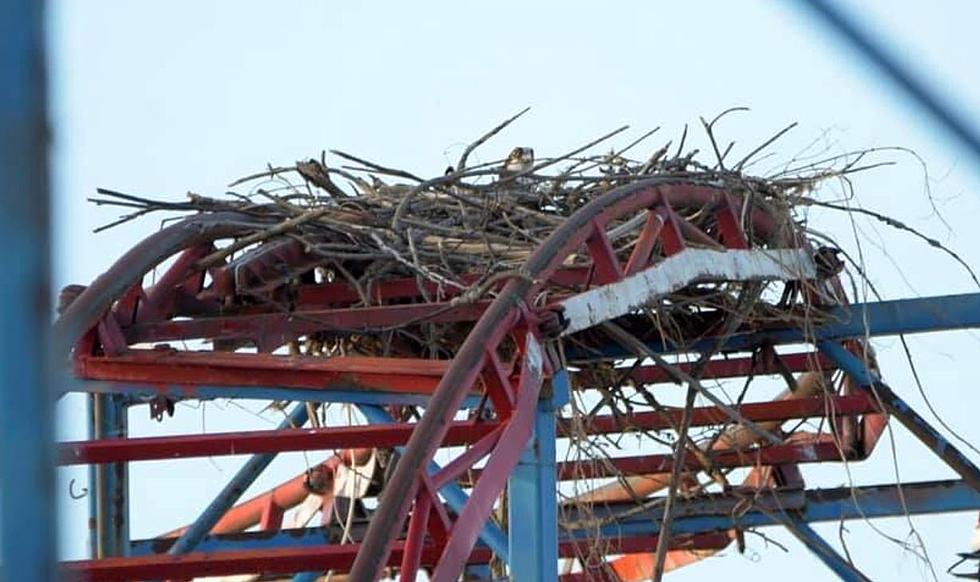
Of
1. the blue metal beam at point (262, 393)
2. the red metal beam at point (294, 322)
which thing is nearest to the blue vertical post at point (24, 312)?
the blue metal beam at point (262, 393)

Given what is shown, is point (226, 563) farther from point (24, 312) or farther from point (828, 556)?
point (24, 312)

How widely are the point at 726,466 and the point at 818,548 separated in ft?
2.20

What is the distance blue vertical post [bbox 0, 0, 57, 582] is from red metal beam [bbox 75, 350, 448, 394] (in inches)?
207

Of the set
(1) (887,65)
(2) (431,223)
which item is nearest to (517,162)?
(2) (431,223)

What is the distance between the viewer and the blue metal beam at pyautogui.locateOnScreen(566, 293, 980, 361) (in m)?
8.30

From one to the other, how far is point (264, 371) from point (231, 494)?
259cm

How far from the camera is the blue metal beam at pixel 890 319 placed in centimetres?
830

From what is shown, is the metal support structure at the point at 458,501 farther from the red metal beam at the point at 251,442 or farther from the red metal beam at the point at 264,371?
the red metal beam at the point at 264,371

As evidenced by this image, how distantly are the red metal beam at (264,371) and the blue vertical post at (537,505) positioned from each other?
0.37 metres

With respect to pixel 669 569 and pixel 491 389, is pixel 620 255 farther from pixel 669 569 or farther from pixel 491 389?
pixel 669 569

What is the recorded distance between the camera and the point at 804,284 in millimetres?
8289

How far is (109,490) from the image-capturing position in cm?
838

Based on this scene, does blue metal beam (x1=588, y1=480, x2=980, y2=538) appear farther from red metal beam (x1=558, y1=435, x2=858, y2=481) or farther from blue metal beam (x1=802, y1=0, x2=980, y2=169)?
blue metal beam (x1=802, y1=0, x2=980, y2=169)

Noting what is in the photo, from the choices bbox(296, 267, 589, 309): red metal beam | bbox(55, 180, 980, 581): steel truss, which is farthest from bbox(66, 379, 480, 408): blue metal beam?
bbox(296, 267, 589, 309): red metal beam
